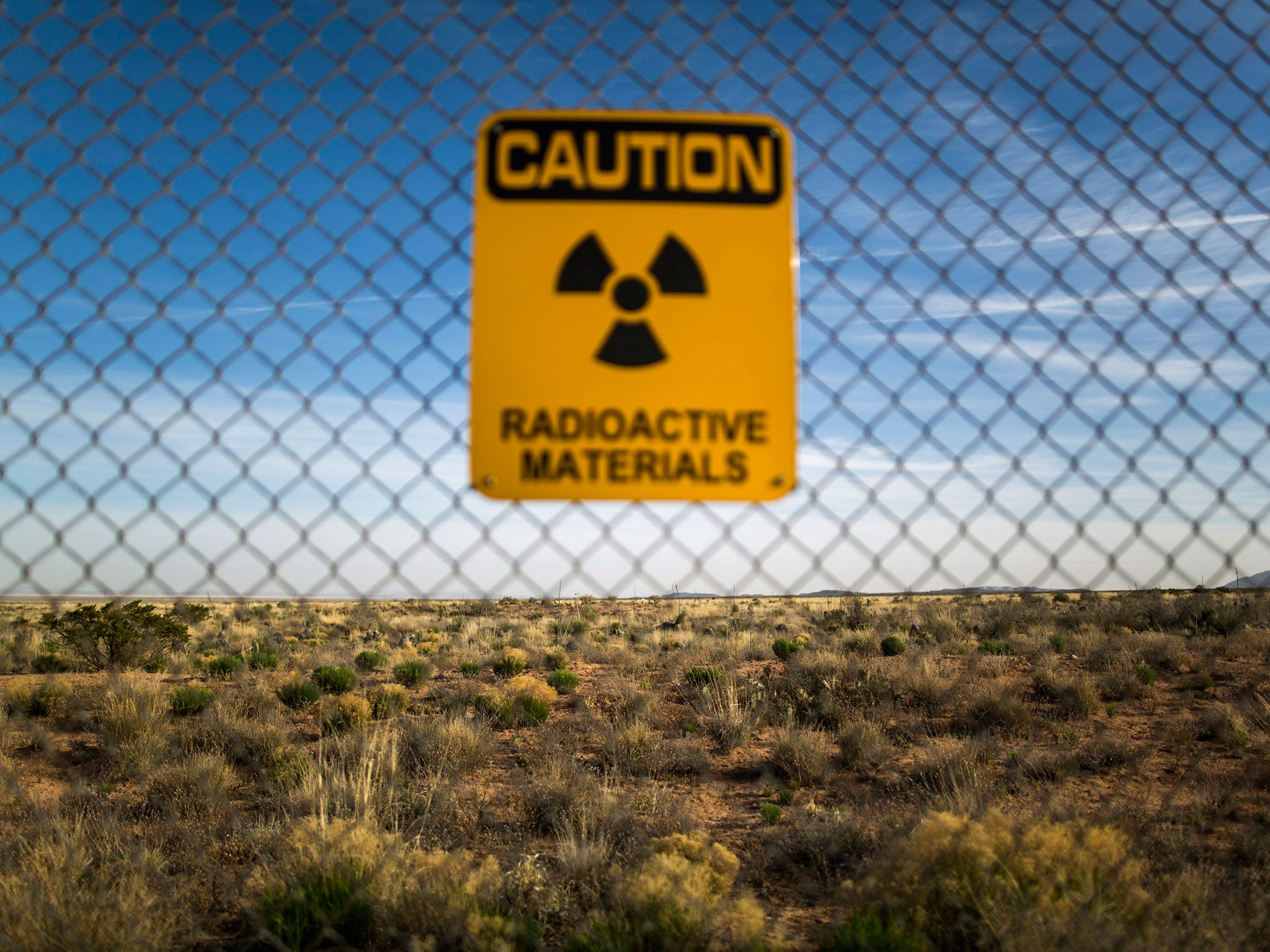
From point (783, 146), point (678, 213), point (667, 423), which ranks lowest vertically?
point (667, 423)

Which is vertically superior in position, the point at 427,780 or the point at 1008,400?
the point at 1008,400

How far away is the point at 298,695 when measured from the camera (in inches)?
481

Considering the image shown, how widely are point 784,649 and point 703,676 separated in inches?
178

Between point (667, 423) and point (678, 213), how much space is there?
63cm

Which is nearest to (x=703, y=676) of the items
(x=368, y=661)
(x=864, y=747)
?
(x=864, y=747)

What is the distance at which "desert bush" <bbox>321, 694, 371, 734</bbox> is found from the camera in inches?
421

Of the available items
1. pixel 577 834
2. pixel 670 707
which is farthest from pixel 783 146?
pixel 670 707

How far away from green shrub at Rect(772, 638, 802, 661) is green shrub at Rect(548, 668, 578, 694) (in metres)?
5.84

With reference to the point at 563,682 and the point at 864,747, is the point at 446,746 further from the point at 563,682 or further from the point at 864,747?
the point at 864,747

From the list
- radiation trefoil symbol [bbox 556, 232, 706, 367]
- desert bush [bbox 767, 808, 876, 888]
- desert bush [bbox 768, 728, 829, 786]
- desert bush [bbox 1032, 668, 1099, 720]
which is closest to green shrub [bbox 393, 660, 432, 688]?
desert bush [bbox 768, 728, 829, 786]

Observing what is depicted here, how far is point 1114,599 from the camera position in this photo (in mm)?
28750

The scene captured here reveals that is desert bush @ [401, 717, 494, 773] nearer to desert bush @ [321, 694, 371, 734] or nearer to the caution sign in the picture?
desert bush @ [321, 694, 371, 734]

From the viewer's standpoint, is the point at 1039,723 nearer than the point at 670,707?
Yes

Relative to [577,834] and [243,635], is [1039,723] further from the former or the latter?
[243,635]
